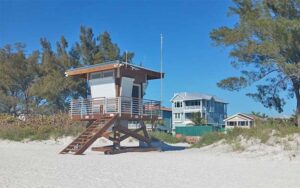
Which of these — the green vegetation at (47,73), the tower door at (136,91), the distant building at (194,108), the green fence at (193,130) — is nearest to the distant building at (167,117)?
the distant building at (194,108)

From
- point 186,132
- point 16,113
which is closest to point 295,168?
point 186,132

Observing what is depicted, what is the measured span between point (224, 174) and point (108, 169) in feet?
14.1

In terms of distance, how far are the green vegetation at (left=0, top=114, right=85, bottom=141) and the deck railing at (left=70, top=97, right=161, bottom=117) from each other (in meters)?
9.17

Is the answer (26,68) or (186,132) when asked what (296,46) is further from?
(26,68)

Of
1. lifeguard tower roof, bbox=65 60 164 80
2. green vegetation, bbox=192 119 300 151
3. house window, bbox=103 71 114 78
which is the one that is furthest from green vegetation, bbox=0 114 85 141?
green vegetation, bbox=192 119 300 151

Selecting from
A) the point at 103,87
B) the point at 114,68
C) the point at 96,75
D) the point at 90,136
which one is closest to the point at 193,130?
the point at 96,75

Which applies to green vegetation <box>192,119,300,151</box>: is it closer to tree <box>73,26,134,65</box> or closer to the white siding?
the white siding

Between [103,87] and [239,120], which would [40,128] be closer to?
[103,87]

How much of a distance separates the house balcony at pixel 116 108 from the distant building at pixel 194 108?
5075cm

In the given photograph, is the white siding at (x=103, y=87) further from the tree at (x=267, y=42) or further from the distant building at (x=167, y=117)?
the distant building at (x=167, y=117)

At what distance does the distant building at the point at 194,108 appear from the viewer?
79688 mm

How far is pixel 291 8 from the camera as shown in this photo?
26.2 meters

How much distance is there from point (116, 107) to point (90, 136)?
274cm

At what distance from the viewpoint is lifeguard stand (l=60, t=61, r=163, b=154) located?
25.5m
